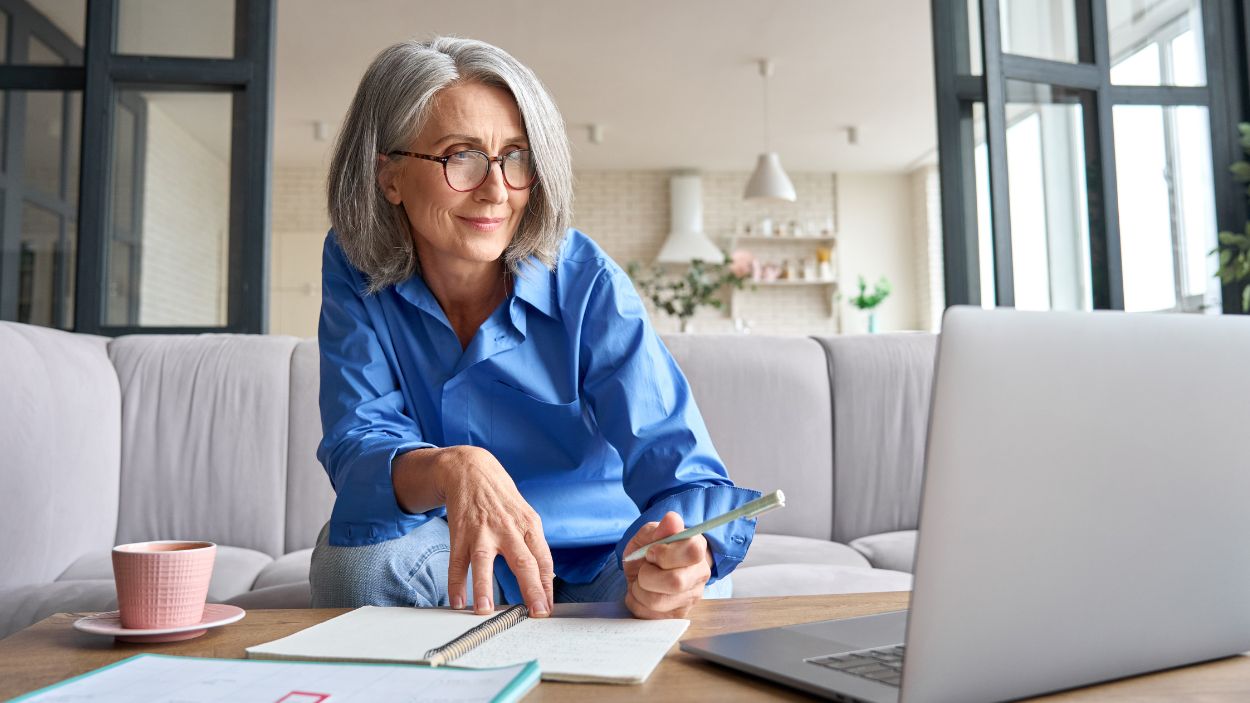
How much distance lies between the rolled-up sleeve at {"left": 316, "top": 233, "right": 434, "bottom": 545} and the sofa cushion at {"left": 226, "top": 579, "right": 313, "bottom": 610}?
535 millimetres

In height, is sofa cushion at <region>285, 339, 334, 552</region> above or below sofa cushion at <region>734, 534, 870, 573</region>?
above

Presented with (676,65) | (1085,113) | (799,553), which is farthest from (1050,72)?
(676,65)

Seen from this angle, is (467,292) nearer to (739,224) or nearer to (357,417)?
(357,417)

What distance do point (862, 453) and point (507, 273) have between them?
1.33 metres

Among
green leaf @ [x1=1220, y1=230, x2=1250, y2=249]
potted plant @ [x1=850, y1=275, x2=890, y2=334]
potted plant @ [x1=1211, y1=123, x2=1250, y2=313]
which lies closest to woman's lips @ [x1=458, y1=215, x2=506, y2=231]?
potted plant @ [x1=1211, y1=123, x2=1250, y2=313]

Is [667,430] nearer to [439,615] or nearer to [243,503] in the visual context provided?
[439,615]

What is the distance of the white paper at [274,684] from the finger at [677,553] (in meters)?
0.27

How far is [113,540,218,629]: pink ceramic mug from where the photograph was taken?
85 cm

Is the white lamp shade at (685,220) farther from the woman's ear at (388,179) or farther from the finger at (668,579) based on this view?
→ the finger at (668,579)

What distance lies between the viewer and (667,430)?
45.8 inches

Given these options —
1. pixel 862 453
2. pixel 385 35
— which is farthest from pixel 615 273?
pixel 385 35

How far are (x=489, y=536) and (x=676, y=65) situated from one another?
19.4 feet

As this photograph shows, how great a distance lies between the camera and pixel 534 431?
4.32 ft

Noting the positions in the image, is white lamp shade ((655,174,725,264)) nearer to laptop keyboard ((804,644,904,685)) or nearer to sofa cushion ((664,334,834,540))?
sofa cushion ((664,334,834,540))
